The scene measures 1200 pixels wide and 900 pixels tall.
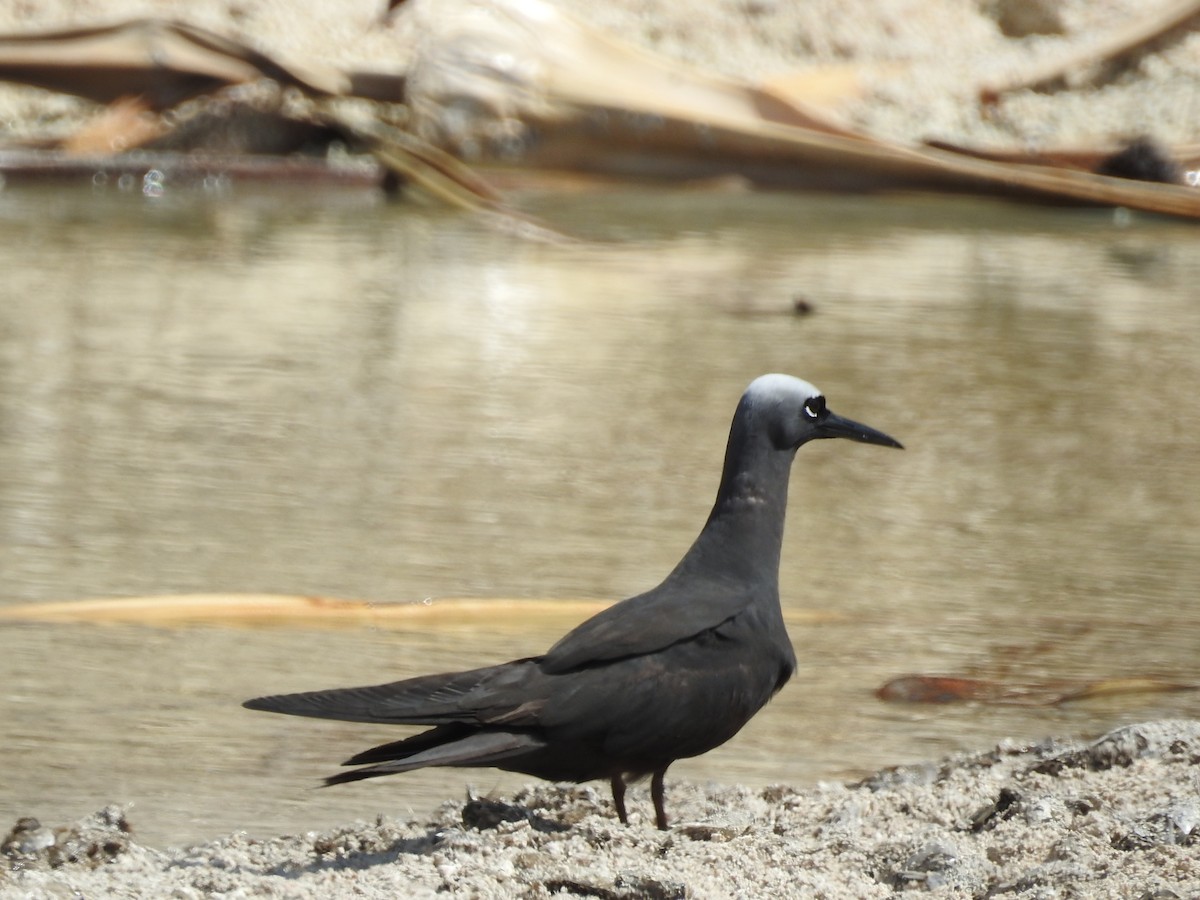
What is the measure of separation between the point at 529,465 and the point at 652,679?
8.33 ft

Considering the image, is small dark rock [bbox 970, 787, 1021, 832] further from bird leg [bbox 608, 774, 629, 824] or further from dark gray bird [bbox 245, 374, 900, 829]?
bird leg [bbox 608, 774, 629, 824]

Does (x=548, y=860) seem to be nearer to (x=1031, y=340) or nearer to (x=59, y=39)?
(x=1031, y=340)

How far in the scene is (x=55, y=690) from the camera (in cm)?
363

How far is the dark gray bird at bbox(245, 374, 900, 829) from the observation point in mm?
2695

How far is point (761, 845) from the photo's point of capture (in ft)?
9.12

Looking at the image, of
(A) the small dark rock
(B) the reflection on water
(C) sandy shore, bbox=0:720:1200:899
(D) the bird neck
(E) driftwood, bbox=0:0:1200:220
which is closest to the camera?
(C) sandy shore, bbox=0:720:1200:899

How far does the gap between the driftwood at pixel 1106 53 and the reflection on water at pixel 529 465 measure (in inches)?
99.2

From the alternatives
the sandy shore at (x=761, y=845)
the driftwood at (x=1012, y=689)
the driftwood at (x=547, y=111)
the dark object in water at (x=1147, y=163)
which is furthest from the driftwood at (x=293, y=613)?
the dark object in water at (x=1147, y=163)

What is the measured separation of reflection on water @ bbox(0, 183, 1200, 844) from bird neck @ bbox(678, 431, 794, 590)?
1.55ft

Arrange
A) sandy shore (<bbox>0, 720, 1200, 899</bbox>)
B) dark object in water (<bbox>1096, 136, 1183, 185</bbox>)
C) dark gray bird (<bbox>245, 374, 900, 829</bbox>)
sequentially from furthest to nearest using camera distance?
1. dark object in water (<bbox>1096, 136, 1183, 185</bbox>)
2. dark gray bird (<bbox>245, 374, 900, 829</bbox>)
3. sandy shore (<bbox>0, 720, 1200, 899</bbox>)

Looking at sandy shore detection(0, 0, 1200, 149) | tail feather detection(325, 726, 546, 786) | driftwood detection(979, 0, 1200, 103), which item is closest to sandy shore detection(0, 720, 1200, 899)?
tail feather detection(325, 726, 546, 786)

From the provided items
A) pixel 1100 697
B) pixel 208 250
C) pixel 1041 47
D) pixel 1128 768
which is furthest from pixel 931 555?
pixel 1041 47

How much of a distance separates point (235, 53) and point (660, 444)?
5.30 metres

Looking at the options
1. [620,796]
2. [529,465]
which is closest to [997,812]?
[620,796]
